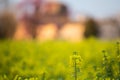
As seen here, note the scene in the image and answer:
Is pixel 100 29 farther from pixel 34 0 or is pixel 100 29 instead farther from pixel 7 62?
pixel 7 62

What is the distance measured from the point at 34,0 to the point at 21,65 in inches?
264

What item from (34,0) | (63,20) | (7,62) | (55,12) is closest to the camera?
(7,62)

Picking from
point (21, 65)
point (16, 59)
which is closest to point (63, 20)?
point (16, 59)

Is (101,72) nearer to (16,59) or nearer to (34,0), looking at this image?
(16,59)

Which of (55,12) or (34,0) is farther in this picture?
(55,12)

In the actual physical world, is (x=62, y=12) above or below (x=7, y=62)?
above

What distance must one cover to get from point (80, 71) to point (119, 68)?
361mm

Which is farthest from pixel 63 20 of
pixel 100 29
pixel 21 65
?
pixel 21 65

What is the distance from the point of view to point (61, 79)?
361 centimetres

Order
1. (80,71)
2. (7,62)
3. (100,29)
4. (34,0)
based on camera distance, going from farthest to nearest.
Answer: (34,0), (100,29), (7,62), (80,71)

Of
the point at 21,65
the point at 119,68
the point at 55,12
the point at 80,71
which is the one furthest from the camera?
the point at 55,12

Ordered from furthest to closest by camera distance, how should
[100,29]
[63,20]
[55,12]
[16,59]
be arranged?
[55,12]
[63,20]
[100,29]
[16,59]

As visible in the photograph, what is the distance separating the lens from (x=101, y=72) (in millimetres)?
2814

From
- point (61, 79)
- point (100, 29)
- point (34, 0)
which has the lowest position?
point (61, 79)
